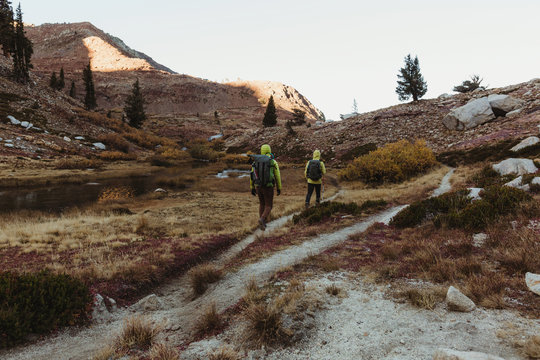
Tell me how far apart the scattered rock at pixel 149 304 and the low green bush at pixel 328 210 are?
27.3ft

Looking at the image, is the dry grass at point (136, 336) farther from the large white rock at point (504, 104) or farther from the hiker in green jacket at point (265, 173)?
the large white rock at point (504, 104)

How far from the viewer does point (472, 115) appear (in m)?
35.8

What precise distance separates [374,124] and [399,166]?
2570 cm

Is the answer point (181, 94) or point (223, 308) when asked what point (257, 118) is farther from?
point (223, 308)

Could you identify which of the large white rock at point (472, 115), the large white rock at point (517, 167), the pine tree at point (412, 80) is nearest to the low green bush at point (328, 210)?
the large white rock at point (517, 167)

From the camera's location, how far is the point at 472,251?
6.81 metres

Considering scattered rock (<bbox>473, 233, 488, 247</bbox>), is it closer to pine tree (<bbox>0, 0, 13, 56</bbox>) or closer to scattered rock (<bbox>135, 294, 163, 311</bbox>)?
scattered rock (<bbox>135, 294, 163, 311</bbox>)

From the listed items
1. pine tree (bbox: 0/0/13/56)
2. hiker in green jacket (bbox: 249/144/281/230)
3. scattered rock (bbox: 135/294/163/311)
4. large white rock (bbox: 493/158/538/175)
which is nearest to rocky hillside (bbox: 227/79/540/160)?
large white rock (bbox: 493/158/538/175)

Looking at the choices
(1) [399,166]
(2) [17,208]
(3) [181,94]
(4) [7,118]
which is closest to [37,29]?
(3) [181,94]

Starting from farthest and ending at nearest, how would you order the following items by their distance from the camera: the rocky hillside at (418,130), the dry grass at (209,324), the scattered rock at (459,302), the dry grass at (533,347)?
the rocky hillside at (418,130)
the dry grass at (209,324)
the scattered rock at (459,302)
the dry grass at (533,347)

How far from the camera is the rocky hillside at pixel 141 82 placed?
431 ft

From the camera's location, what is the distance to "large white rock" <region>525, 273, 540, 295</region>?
14.6ft


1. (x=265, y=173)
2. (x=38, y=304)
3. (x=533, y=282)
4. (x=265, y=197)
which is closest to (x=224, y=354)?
(x=38, y=304)

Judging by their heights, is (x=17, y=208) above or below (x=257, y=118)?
below
